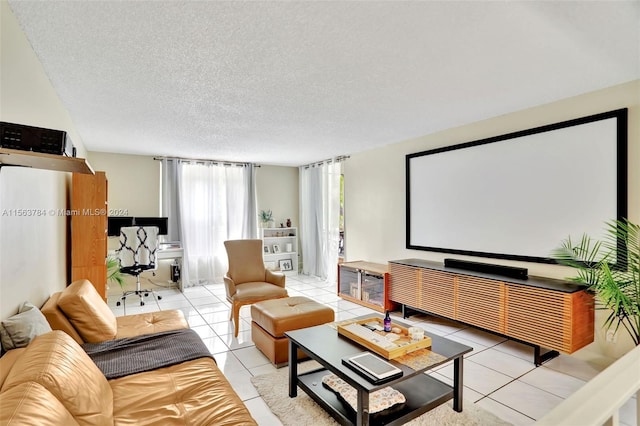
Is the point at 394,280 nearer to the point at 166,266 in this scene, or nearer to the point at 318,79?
the point at 318,79

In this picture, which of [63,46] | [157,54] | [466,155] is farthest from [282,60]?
[466,155]

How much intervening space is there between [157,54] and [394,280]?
3.55 m

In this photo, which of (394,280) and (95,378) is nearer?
(95,378)

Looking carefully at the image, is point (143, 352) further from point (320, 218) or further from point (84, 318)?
point (320, 218)

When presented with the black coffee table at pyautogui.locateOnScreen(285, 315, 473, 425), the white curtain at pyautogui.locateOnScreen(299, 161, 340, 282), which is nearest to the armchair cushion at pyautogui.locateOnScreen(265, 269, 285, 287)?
the black coffee table at pyautogui.locateOnScreen(285, 315, 473, 425)

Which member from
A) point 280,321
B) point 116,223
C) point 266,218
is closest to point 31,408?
point 280,321

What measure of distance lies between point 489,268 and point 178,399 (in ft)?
10.2

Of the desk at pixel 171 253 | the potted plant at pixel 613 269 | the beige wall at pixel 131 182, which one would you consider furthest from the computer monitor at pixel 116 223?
the potted plant at pixel 613 269

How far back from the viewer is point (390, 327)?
2480 millimetres

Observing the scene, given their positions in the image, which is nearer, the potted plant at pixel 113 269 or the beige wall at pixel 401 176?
the beige wall at pixel 401 176

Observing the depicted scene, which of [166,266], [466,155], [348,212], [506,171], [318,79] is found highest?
[318,79]

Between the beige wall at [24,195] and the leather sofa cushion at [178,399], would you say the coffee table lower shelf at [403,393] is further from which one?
the beige wall at [24,195]

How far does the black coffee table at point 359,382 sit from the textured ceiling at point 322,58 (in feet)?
6.53

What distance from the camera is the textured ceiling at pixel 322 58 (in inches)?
69.7
